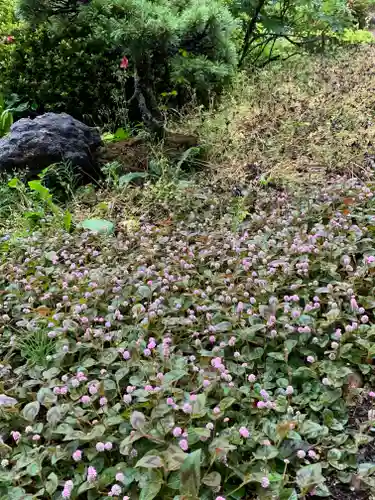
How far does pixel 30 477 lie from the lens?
1778 mm

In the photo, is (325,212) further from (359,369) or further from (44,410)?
(44,410)

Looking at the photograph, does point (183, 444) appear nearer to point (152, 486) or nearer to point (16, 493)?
point (152, 486)

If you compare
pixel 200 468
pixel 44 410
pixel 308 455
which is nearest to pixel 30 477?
pixel 44 410

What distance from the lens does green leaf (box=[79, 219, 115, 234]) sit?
3395 mm

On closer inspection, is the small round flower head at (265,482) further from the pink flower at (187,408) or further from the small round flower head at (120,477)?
the small round flower head at (120,477)

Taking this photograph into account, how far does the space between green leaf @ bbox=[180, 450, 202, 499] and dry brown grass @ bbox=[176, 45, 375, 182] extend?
252 cm

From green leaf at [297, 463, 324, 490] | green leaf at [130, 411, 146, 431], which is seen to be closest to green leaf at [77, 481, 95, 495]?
green leaf at [130, 411, 146, 431]

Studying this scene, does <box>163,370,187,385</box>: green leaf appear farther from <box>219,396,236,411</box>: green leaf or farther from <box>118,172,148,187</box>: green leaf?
<box>118,172,148,187</box>: green leaf

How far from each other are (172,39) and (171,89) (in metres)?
1.33

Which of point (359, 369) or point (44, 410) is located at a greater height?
point (359, 369)

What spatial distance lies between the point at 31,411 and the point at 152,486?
0.59m

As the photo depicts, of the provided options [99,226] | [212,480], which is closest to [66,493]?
[212,480]

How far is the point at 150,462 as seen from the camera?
1.63 m

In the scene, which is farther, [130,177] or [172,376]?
[130,177]
